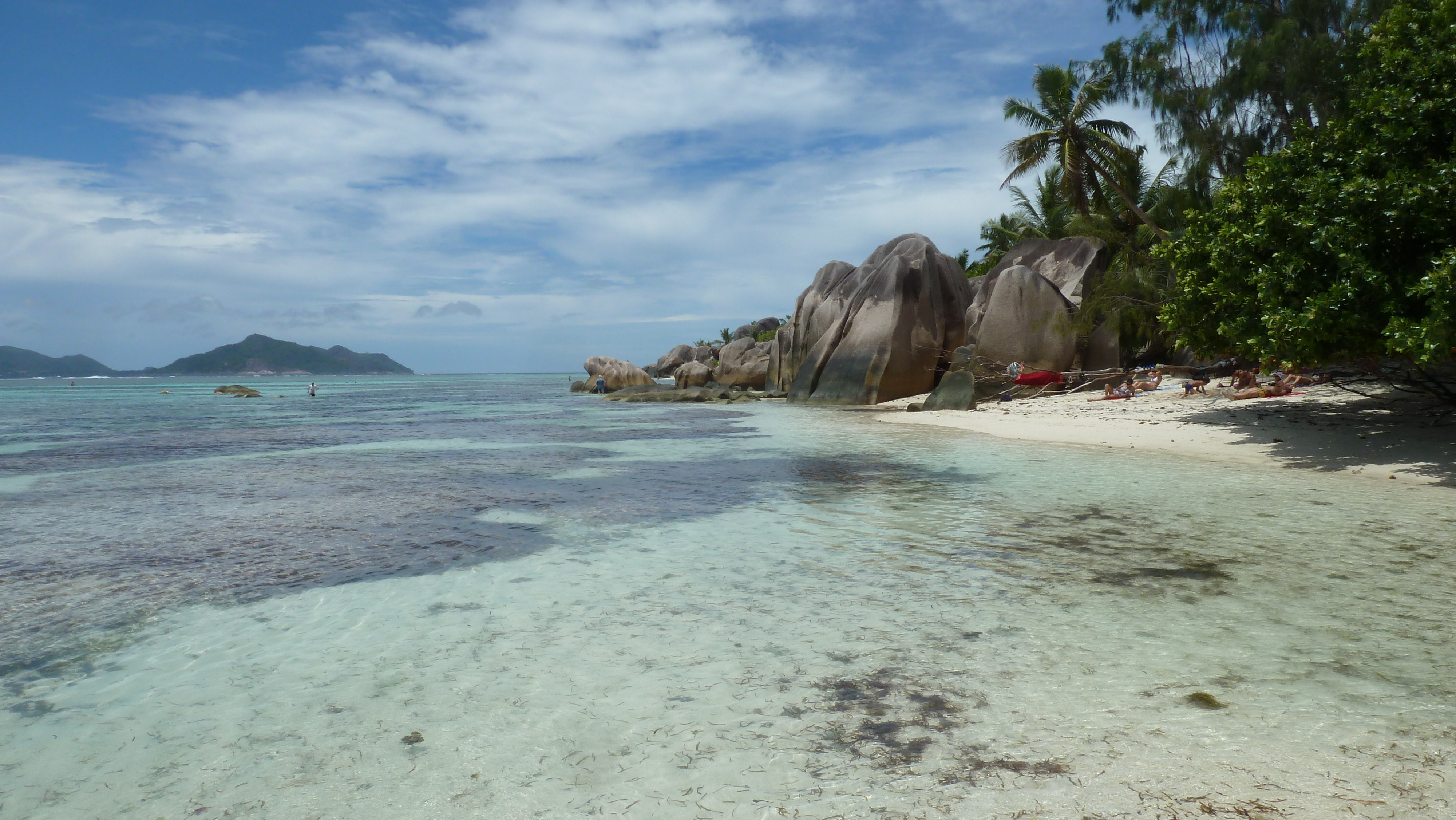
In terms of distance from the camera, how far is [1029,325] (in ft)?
77.1

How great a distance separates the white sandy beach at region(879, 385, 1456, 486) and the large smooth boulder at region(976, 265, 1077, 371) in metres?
5.37

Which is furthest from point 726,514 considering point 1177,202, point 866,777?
point 1177,202

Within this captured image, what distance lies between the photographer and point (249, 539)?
680 cm

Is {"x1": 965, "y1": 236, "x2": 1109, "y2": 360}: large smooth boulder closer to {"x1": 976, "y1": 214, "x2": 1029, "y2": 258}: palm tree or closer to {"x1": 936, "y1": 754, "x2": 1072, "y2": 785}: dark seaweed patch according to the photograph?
{"x1": 976, "y1": 214, "x2": 1029, "y2": 258}: palm tree

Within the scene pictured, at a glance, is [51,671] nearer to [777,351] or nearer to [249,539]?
[249,539]

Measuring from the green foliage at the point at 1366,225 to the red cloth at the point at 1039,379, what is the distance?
10.5 metres

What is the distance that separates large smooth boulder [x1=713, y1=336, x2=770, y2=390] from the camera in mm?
37688

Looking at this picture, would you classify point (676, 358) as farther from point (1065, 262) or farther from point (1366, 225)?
point (1366, 225)

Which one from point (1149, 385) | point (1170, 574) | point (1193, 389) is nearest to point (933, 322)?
point (1149, 385)

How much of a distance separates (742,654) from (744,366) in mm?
34714

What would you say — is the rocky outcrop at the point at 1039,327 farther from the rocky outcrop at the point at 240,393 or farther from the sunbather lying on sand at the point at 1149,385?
the rocky outcrop at the point at 240,393

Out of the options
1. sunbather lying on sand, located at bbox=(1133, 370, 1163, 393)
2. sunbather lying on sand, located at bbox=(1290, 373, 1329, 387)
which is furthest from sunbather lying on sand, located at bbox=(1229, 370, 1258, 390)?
sunbather lying on sand, located at bbox=(1133, 370, 1163, 393)

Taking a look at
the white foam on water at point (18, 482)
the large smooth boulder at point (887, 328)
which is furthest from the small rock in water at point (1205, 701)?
the large smooth boulder at point (887, 328)

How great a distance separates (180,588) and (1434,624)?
24.2ft
